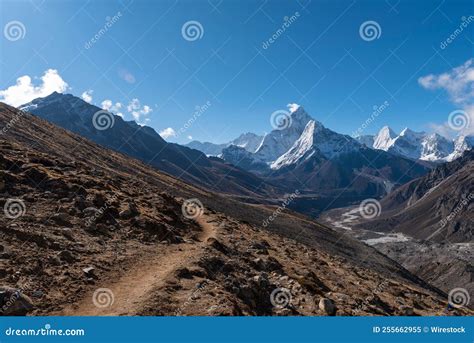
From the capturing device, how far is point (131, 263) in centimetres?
2195

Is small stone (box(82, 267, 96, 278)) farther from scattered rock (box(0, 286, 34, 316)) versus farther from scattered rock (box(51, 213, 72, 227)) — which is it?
scattered rock (box(51, 213, 72, 227))

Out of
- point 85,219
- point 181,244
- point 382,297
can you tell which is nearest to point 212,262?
point 181,244

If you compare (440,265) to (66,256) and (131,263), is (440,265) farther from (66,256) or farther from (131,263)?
(66,256)

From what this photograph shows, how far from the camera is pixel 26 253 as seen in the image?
19453mm

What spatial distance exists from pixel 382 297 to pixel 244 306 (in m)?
13.3

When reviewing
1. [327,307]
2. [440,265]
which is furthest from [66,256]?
[440,265]

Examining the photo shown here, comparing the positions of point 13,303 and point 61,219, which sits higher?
point 61,219

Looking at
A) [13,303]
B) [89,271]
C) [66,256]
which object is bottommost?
[13,303]

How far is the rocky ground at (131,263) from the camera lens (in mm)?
17297

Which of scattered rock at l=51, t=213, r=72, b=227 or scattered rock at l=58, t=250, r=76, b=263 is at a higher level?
scattered rock at l=51, t=213, r=72, b=227

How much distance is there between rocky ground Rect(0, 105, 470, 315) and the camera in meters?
17.3

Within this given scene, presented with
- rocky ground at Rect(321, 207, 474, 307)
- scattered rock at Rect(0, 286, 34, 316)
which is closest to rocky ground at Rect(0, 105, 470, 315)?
scattered rock at Rect(0, 286, 34, 316)

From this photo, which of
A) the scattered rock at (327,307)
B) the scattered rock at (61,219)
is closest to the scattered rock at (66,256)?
the scattered rock at (61,219)

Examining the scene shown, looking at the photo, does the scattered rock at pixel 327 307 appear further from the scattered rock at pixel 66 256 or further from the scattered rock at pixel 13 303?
the scattered rock at pixel 13 303
